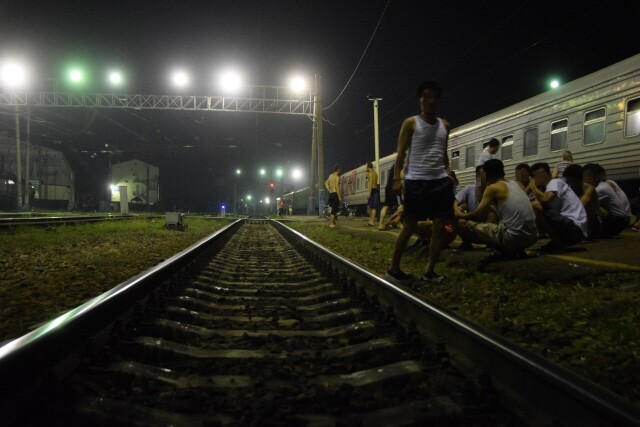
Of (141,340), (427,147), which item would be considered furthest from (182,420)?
(427,147)

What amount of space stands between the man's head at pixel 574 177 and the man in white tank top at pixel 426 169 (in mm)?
3630

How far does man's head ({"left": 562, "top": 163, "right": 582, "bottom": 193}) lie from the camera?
7.14 meters

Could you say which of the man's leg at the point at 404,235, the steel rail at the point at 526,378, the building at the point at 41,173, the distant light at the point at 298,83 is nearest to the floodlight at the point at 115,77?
the distant light at the point at 298,83

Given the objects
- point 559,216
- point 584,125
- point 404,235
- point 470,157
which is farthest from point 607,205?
point 470,157

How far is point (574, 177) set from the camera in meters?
7.19

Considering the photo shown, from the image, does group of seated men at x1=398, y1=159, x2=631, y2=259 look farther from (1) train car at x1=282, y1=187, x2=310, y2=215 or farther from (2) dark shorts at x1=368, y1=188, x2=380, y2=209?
(1) train car at x1=282, y1=187, x2=310, y2=215

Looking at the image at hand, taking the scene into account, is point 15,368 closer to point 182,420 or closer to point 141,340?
point 182,420

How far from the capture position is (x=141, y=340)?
2.60m

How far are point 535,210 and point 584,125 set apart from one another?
5.19 meters

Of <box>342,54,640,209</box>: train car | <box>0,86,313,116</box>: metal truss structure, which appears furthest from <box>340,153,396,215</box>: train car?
<box>342,54,640,209</box>: train car

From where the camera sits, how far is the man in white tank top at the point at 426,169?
177 inches

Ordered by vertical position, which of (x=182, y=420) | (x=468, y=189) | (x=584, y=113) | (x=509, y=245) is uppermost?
(x=584, y=113)

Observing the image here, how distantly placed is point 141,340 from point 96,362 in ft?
1.16

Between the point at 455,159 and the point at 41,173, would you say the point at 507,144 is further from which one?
the point at 41,173
